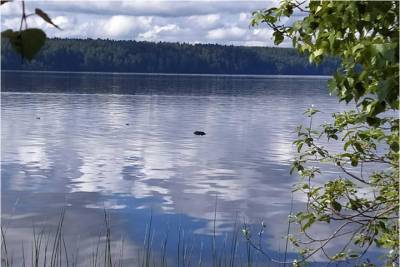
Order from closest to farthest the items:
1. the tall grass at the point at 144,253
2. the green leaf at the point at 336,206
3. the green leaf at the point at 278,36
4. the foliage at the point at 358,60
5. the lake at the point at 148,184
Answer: the foliage at the point at 358,60 → the green leaf at the point at 278,36 → the green leaf at the point at 336,206 → the tall grass at the point at 144,253 → the lake at the point at 148,184

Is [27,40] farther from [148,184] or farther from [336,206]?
[148,184]

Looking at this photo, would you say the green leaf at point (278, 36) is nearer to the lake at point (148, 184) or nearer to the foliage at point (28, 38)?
the lake at point (148, 184)

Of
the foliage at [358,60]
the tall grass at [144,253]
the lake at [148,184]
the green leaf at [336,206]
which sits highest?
the foliage at [358,60]

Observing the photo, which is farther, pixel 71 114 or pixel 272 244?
pixel 71 114

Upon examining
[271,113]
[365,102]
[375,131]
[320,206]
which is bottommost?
[271,113]

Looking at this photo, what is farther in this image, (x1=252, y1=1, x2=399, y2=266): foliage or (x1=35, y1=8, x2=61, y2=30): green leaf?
(x1=252, y1=1, x2=399, y2=266): foliage

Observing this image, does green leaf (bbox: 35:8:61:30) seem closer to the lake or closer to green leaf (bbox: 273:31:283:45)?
green leaf (bbox: 273:31:283:45)

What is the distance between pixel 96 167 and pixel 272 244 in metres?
16.5

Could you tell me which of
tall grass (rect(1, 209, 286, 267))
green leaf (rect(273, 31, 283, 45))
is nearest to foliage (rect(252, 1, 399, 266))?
green leaf (rect(273, 31, 283, 45))

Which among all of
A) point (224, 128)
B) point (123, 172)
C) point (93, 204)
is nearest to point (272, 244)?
point (93, 204)

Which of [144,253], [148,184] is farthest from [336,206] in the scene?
[148,184]

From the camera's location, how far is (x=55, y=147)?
40688mm

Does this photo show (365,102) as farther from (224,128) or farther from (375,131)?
(224,128)

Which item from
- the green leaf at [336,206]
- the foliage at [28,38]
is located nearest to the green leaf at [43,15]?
the foliage at [28,38]
